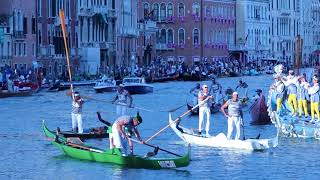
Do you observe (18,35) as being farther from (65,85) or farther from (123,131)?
(123,131)

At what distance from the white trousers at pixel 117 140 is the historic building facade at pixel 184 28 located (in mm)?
67630

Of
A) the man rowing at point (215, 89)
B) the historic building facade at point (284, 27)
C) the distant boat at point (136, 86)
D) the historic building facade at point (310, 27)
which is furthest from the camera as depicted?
the historic building facade at point (310, 27)

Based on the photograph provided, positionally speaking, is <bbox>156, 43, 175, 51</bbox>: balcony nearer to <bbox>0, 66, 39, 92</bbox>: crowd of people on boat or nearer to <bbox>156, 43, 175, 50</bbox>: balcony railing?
<bbox>156, 43, 175, 50</bbox>: balcony railing

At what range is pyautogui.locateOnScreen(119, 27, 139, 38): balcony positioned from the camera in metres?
79.9

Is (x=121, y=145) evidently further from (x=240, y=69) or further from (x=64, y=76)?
(x=240, y=69)

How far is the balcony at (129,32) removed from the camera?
79.9 m

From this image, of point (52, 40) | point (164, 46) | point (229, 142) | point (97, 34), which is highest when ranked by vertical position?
point (97, 34)

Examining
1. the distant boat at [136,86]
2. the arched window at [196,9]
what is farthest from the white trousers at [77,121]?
the arched window at [196,9]

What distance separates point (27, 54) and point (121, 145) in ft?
145

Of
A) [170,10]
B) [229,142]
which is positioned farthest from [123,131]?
[170,10]

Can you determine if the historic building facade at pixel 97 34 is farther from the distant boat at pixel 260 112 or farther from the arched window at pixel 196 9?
the distant boat at pixel 260 112

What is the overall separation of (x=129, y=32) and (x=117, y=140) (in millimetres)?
58182

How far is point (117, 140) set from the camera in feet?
76.9

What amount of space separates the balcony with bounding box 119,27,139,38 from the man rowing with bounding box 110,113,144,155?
56338 millimetres
